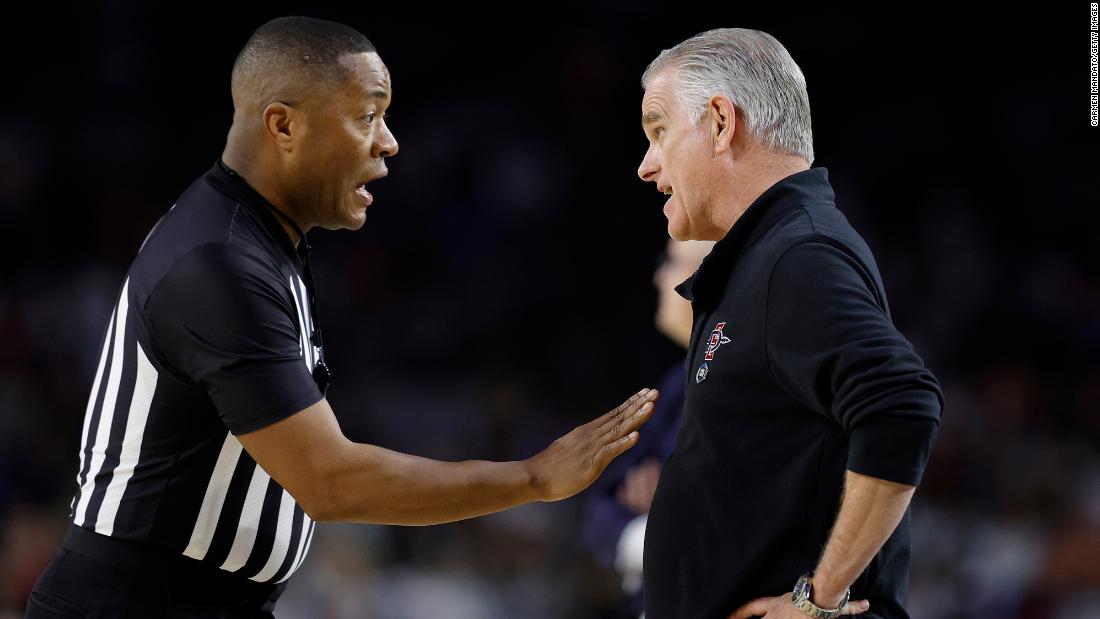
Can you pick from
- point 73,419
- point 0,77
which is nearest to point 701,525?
point 73,419

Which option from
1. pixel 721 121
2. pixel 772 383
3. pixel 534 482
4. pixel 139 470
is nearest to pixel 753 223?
pixel 721 121

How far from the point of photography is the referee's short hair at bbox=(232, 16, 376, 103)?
263cm

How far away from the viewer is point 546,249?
7117 mm

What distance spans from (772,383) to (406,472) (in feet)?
2.64

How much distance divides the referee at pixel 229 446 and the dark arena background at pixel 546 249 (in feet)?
10.3

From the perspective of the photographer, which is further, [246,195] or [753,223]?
[246,195]

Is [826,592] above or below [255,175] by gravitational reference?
below

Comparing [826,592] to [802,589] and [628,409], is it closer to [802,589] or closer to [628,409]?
[802,589]

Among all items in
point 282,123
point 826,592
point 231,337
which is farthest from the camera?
point 282,123

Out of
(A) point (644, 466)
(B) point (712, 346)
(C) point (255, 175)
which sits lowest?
(A) point (644, 466)

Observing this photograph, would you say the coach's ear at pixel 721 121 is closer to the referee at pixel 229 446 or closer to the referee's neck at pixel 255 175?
the referee at pixel 229 446

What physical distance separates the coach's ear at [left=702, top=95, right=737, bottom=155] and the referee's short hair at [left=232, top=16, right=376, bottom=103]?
825mm

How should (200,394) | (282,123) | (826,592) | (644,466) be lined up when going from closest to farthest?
(826,592), (200,394), (282,123), (644,466)

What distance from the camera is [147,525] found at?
239 centimetres
